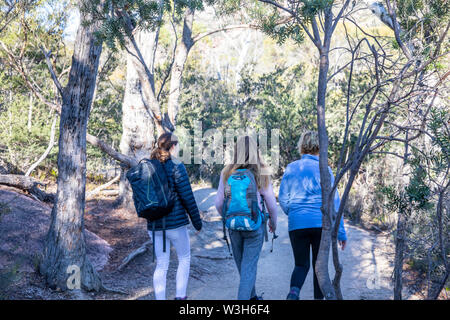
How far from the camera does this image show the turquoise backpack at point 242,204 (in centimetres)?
343

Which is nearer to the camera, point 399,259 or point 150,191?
point 150,191

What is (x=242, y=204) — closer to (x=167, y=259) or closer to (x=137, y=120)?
(x=167, y=259)

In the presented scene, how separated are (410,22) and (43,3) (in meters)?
8.02

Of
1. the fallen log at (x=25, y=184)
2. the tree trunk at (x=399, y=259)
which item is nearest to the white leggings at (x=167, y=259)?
the tree trunk at (x=399, y=259)

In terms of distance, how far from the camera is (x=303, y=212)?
3.72 metres

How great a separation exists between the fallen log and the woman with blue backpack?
198 inches

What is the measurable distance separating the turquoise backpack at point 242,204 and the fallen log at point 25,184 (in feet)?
17.1

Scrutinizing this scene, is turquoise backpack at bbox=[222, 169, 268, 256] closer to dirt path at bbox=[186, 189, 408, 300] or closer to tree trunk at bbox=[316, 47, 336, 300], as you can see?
tree trunk at bbox=[316, 47, 336, 300]

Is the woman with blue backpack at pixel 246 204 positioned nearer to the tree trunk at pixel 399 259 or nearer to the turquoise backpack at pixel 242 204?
the turquoise backpack at pixel 242 204

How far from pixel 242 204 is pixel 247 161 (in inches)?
15.5

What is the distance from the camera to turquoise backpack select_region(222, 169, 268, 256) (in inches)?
135

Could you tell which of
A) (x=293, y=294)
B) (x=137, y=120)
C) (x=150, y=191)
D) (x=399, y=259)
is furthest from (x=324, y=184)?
(x=137, y=120)

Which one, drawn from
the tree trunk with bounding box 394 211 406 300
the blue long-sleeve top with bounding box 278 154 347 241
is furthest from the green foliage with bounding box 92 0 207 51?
the tree trunk with bounding box 394 211 406 300
